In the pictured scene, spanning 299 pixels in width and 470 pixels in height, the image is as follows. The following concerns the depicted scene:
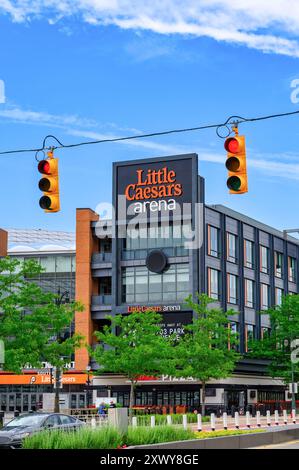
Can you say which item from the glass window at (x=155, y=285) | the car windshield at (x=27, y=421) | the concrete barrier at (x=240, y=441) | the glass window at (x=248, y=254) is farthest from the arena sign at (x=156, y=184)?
the car windshield at (x=27, y=421)

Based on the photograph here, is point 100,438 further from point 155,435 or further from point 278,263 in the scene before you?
point 278,263

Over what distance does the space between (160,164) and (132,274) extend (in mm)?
10610

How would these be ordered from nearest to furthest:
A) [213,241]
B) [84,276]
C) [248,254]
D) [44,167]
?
1. [44,167]
2. [213,241]
3. [84,276]
4. [248,254]

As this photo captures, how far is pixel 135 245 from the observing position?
264ft

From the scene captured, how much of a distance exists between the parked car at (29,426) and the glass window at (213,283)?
1825 inches

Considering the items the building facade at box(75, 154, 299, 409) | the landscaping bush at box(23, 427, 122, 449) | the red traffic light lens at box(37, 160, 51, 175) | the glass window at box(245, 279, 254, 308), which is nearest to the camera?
the red traffic light lens at box(37, 160, 51, 175)

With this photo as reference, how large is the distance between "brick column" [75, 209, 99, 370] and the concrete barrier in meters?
48.1

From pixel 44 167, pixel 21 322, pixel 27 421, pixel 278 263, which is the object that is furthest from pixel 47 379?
pixel 44 167

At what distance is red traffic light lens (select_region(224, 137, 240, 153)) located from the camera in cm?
1825

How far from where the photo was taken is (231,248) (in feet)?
273

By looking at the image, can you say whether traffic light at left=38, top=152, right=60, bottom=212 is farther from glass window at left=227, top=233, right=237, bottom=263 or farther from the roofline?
glass window at left=227, top=233, right=237, bottom=263

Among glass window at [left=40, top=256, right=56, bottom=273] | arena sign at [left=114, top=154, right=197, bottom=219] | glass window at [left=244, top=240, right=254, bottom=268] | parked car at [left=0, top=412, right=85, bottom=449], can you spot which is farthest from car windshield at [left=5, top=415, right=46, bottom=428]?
glass window at [left=40, top=256, right=56, bottom=273]

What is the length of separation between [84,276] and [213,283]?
13.0 metres

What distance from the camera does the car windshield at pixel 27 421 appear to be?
101 feet
